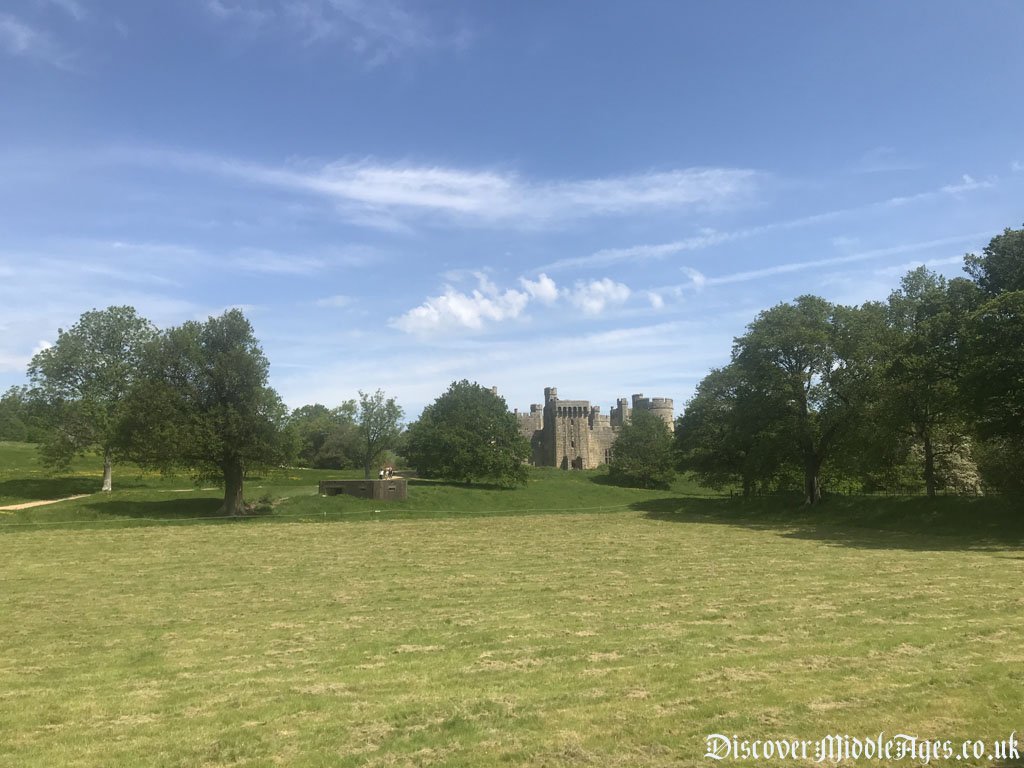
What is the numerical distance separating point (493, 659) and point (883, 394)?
112 feet

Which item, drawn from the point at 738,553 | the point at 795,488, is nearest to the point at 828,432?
the point at 795,488

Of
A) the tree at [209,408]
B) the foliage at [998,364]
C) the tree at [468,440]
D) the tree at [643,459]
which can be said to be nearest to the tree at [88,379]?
the tree at [209,408]

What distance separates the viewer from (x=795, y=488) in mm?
62812

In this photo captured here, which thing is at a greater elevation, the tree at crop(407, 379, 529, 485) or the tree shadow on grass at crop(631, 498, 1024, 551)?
the tree at crop(407, 379, 529, 485)

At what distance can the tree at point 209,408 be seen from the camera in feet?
136

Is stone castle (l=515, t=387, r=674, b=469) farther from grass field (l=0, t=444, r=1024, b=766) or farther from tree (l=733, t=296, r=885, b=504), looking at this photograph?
grass field (l=0, t=444, r=1024, b=766)

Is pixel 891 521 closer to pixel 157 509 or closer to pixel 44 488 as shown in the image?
pixel 157 509

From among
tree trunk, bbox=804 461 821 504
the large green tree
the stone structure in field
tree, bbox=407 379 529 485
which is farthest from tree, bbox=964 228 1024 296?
tree, bbox=407 379 529 485

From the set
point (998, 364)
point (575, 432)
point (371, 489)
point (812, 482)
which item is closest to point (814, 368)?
point (812, 482)

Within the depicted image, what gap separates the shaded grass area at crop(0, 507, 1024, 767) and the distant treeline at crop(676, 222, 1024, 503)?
44.1 ft

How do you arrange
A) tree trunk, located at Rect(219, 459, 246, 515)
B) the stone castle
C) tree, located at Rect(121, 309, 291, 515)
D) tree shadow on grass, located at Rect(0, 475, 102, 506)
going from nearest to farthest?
tree, located at Rect(121, 309, 291, 515), tree trunk, located at Rect(219, 459, 246, 515), tree shadow on grass, located at Rect(0, 475, 102, 506), the stone castle

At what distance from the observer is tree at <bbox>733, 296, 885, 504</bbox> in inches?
1720

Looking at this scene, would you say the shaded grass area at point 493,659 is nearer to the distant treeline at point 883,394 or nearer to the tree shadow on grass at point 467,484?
the distant treeline at point 883,394

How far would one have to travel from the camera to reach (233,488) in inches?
1708
